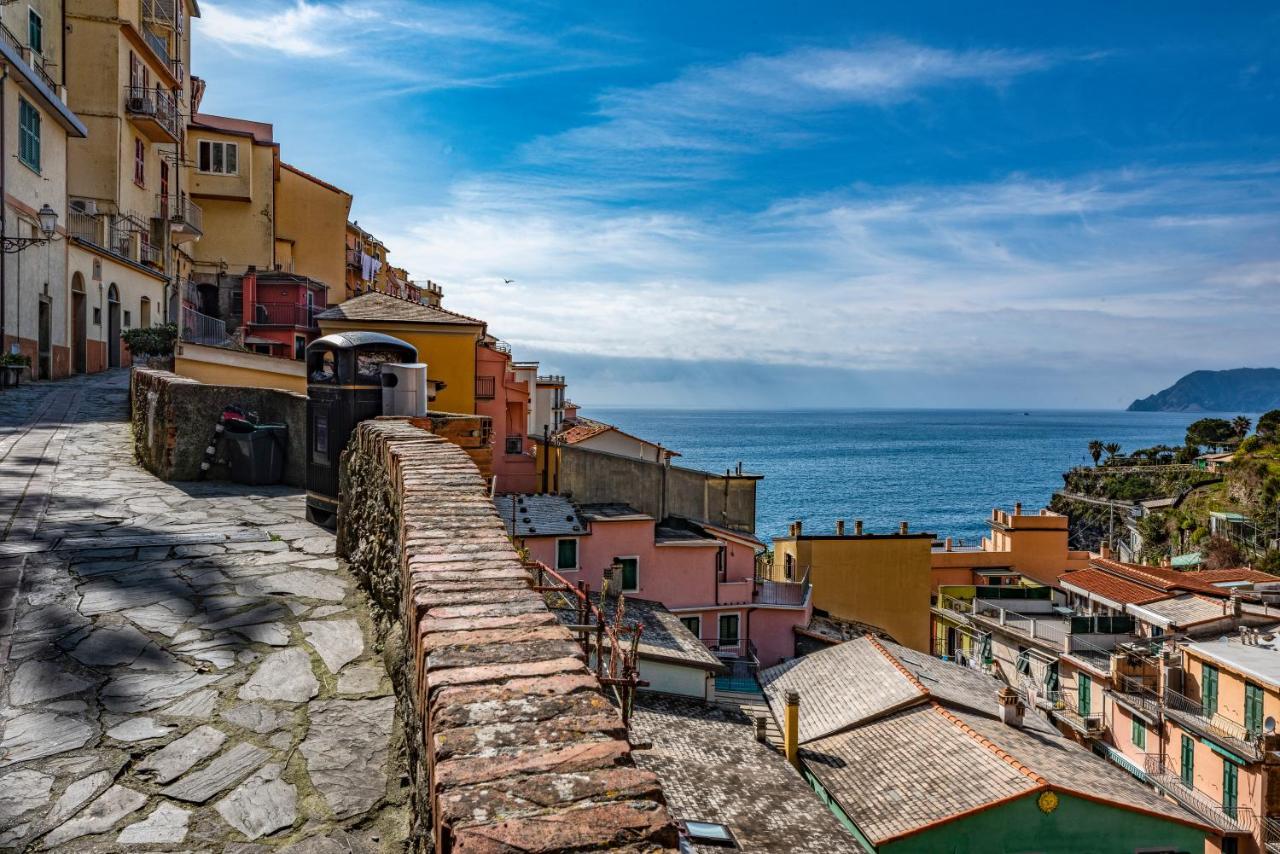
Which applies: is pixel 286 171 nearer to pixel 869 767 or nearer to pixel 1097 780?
pixel 869 767

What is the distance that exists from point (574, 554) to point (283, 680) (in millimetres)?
22074

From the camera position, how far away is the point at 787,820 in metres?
14.2

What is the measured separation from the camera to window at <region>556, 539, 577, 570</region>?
26.1m

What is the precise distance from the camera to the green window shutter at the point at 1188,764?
67.6 ft

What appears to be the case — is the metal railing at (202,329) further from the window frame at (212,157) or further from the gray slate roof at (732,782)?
the gray slate roof at (732,782)

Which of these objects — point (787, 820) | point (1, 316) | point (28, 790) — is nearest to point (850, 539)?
point (787, 820)

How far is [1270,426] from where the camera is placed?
2621 inches

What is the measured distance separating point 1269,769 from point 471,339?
21.8 metres

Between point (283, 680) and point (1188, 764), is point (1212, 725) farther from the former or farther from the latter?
point (283, 680)

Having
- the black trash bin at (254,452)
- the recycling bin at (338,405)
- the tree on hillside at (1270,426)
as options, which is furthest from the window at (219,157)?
the tree on hillside at (1270,426)

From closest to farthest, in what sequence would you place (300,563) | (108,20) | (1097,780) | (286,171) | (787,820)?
(300,563), (787,820), (1097,780), (108,20), (286,171)

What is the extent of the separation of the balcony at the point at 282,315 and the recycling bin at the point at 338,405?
29005 millimetres

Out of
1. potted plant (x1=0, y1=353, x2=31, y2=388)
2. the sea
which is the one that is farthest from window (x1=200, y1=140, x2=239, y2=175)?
the sea

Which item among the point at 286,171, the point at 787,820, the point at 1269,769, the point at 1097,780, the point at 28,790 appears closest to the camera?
the point at 28,790
